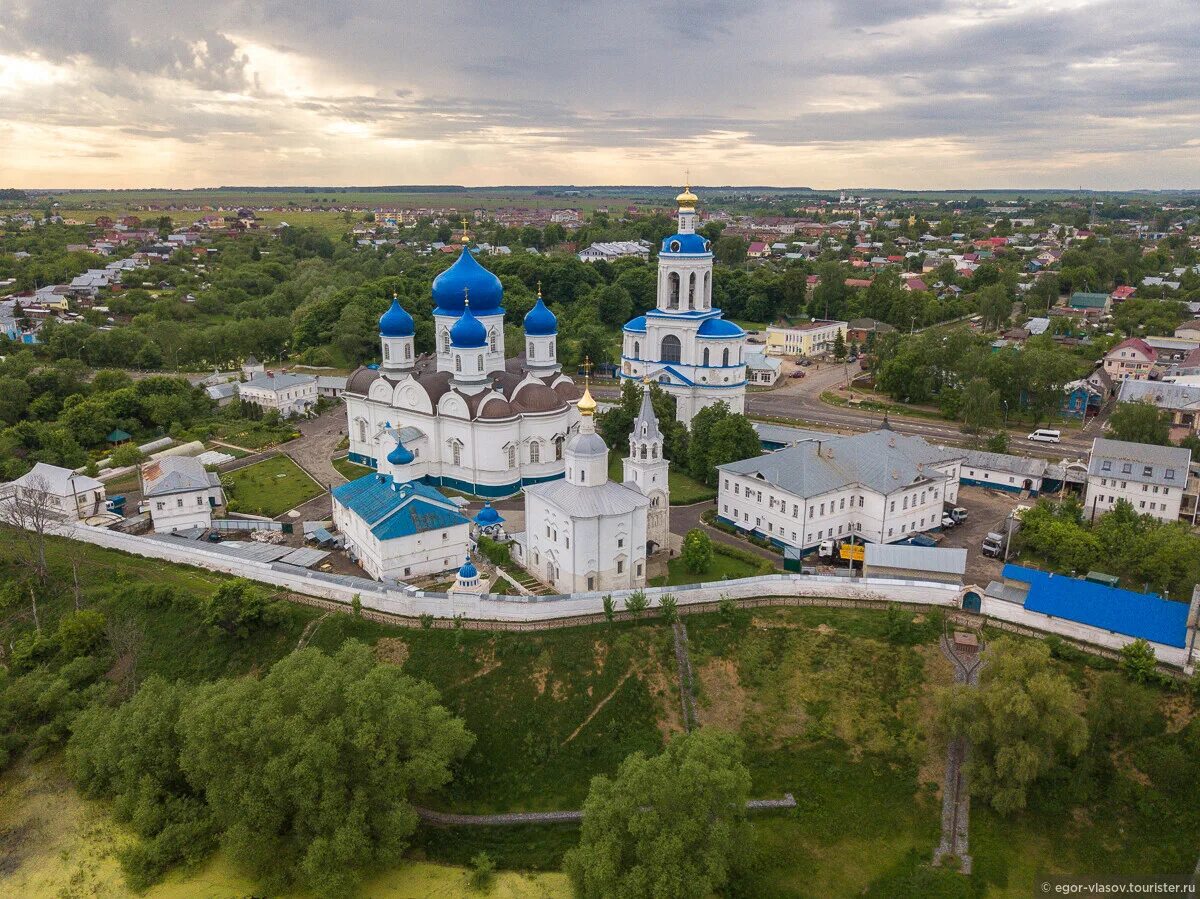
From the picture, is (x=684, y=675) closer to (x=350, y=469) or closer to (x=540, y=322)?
(x=540, y=322)

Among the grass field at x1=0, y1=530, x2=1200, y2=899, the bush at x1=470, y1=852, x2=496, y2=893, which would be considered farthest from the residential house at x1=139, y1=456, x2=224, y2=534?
the bush at x1=470, y1=852, x2=496, y2=893

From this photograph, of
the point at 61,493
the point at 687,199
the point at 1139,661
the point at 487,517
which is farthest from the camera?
the point at 687,199

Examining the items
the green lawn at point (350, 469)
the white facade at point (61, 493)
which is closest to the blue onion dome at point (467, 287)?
the green lawn at point (350, 469)

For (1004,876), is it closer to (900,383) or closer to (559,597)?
(559,597)

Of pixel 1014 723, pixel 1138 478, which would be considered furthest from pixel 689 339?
pixel 1014 723

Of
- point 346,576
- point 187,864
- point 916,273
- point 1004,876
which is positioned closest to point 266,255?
point 916,273

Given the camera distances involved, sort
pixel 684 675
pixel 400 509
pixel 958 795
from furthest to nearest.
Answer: pixel 400 509 < pixel 684 675 < pixel 958 795

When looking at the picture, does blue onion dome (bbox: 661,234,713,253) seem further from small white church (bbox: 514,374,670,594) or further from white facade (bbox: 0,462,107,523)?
white facade (bbox: 0,462,107,523)
